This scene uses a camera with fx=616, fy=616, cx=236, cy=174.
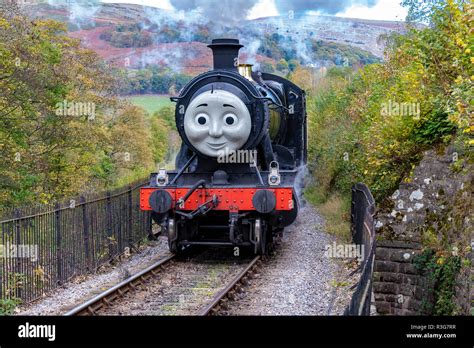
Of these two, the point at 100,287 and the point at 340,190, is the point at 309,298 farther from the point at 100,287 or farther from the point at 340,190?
the point at 340,190

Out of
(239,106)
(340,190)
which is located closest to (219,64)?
(239,106)

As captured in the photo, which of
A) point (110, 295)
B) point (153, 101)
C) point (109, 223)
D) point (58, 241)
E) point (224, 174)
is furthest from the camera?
point (153, 101)

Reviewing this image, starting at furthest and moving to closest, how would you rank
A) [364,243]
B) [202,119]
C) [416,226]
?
1. [202,119]
2. [416,226]
3. [364,243]

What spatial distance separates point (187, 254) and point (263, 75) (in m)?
4.76

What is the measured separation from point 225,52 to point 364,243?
4.26 meters

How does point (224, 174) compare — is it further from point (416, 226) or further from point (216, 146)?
point (416, 226)

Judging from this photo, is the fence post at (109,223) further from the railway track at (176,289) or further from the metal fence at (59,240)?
the railway track at (176,289)

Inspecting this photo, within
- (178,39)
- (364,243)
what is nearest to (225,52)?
(364,243)

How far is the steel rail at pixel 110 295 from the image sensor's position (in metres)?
7.28

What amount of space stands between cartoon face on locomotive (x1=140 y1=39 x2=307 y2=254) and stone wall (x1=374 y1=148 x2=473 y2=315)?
1691 mm

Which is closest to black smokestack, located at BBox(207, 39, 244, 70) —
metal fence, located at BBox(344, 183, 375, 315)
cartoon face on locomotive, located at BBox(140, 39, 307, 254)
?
cartoon face on locomotive, located at BBox(140, 39, 307, 254)

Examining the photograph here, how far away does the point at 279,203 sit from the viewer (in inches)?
401

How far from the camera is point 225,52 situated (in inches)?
428

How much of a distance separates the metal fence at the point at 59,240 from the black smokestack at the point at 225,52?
312 centimetres
